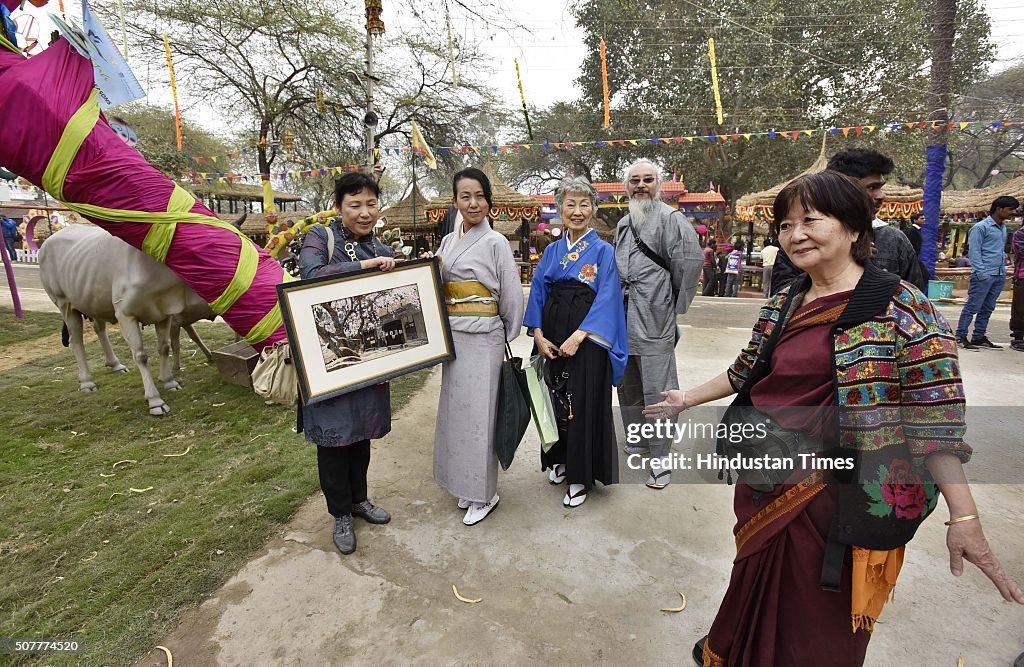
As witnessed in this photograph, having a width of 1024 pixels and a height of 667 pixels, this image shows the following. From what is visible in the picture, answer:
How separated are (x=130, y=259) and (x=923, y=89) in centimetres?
1915

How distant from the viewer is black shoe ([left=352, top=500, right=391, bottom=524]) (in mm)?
2596

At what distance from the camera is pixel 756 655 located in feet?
4.54

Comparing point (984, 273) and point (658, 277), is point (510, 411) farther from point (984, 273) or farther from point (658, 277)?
point (984, 273)

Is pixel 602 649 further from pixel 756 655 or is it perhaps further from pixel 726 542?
pixel 726 542

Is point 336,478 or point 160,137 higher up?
point 160,137

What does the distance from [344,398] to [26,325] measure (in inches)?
337

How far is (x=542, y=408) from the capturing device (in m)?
2.58

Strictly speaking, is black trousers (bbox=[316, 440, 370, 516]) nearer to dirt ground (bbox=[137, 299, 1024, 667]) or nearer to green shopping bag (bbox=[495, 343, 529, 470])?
dirt ground (bbox=[137, 299, 1024, 667])

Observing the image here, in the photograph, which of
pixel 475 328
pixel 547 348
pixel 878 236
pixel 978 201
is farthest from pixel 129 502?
pixel 978 201

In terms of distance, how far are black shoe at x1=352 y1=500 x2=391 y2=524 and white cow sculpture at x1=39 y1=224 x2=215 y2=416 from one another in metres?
2.61

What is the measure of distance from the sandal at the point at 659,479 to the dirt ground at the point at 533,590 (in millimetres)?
72

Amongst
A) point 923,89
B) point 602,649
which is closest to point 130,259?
point 602,649

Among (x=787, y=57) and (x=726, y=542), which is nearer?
(x=726, y=542)

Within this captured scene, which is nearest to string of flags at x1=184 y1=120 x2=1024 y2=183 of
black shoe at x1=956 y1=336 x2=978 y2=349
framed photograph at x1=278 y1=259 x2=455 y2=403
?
black shoe at x1=956 y1=336 x2=978 y2=349
